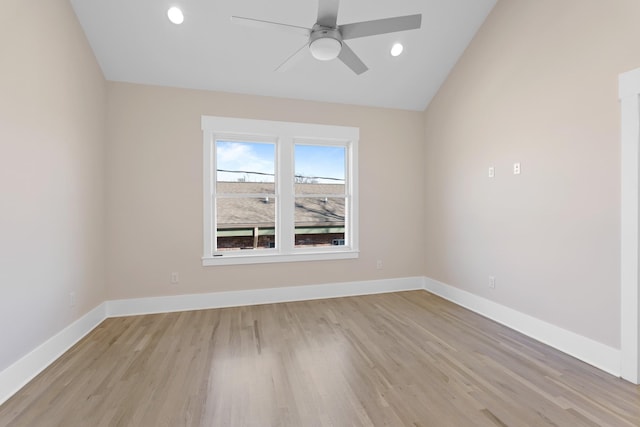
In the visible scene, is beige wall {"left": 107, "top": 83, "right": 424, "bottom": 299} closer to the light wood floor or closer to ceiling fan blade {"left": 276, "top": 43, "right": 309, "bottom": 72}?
the light wood floor

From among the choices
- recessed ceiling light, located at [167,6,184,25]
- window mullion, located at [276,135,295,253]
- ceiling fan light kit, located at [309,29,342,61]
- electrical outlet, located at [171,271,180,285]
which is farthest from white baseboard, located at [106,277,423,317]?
recessed ceiling light, located at [167,6,184,25]

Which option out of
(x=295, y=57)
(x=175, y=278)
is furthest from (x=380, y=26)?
(x=175, y=278)

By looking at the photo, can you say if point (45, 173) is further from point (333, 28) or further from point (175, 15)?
point (333, 28)

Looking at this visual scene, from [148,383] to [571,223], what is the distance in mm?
3630

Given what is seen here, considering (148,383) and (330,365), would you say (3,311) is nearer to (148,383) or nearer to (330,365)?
(148,383)

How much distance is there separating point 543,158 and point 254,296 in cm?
356

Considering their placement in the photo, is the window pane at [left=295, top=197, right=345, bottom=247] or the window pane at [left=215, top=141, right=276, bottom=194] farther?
the window pane at [left=295, top=197, right=345, bottom=247]

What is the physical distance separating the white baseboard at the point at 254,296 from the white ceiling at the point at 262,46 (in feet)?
8.56

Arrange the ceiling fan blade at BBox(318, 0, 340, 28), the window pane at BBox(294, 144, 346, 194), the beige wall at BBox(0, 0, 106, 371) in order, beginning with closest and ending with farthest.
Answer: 1. the ceiling fan blade at BBox(318, 0, 340, 28)
2. the beige wall at BBox(0, 0, 106, 371)
3. the window pane at BBox(294, 144, 346, 194)

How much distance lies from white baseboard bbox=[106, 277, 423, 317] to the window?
418 millimetres

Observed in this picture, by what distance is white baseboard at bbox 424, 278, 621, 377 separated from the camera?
2.31 metres

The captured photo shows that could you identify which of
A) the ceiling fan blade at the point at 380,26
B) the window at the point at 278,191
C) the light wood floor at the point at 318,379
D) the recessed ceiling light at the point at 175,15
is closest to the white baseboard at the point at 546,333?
the light wood floor at the point at 318,379

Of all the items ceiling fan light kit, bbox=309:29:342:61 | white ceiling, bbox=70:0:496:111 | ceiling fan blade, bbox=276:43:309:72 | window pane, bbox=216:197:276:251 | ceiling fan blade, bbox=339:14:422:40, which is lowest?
window pane, bbox=216:197:276:251

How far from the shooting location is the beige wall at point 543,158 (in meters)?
2.33
